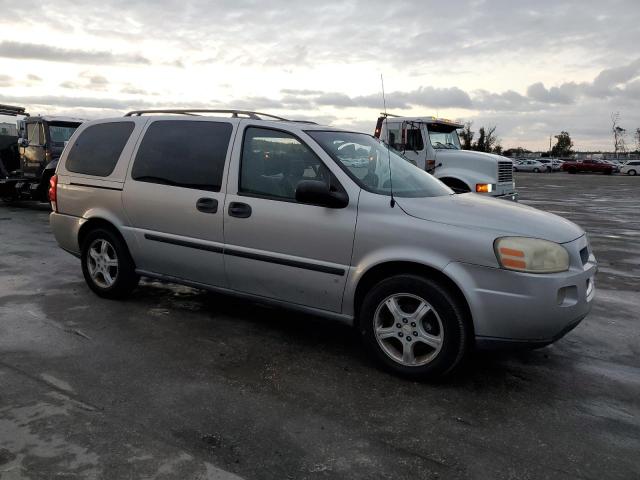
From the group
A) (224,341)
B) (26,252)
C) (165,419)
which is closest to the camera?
(165,419)

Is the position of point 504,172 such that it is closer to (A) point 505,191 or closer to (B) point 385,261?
(A) point 505,191

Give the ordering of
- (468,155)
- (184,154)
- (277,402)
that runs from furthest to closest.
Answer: (468,155) → (184,154) → (277,402)

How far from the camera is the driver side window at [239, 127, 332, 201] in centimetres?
420

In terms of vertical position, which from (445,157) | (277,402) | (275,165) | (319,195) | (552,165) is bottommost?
(277,402)

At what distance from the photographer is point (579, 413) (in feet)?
10.9

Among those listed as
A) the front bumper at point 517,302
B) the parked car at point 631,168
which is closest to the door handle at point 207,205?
the front bumper at point 517,302

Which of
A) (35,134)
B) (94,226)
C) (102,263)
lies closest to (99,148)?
(94,226)

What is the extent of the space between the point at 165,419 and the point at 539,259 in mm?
2422

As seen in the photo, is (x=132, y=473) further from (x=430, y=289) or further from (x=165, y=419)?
(x=430, y=289)

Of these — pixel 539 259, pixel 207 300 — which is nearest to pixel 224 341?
pixel 207 300

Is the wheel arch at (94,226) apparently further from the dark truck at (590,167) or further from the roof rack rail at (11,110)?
the dark truck at (590,167)

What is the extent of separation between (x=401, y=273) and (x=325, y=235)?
61 cm

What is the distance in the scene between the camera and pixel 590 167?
181ft

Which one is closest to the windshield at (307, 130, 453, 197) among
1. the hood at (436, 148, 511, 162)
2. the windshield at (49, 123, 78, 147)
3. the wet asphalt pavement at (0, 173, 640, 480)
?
the wet asphalt pavement at (0, 173, 640, 480)
